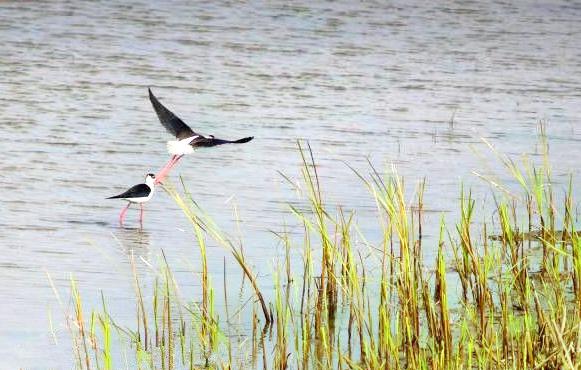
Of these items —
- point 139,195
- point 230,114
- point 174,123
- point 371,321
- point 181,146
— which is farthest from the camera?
point 230,114

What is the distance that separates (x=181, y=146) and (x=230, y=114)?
378 centimetres

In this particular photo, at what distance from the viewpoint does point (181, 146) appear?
1014cm

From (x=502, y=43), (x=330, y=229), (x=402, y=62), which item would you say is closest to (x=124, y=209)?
(x=330, y=229)

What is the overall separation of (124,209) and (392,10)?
15292 mm

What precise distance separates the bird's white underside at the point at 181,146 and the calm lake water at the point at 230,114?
0.33 metres

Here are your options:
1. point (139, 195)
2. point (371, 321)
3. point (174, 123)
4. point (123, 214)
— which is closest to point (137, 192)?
point (139, 195)

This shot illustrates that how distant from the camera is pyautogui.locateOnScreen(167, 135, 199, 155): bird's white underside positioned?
10.0 m

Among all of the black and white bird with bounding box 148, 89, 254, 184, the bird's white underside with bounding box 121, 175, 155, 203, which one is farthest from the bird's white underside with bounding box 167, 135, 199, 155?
the bird's white underside with bounding box 121, 175, 155, 203

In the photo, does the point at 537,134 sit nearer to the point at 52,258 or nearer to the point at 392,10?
the point at 52,258

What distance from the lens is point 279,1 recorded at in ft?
81.8

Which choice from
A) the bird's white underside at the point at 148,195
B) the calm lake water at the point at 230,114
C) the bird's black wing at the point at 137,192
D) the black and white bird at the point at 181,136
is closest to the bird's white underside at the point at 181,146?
the black and white bird at the point at 181,136

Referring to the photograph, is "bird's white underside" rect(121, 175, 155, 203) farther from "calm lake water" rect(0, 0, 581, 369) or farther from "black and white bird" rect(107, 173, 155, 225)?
"calm lake water" rect(0, 0, 581, 369)

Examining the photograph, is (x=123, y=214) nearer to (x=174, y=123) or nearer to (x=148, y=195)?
(x=148, y=195)

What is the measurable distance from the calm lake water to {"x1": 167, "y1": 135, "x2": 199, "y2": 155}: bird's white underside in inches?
13.1
